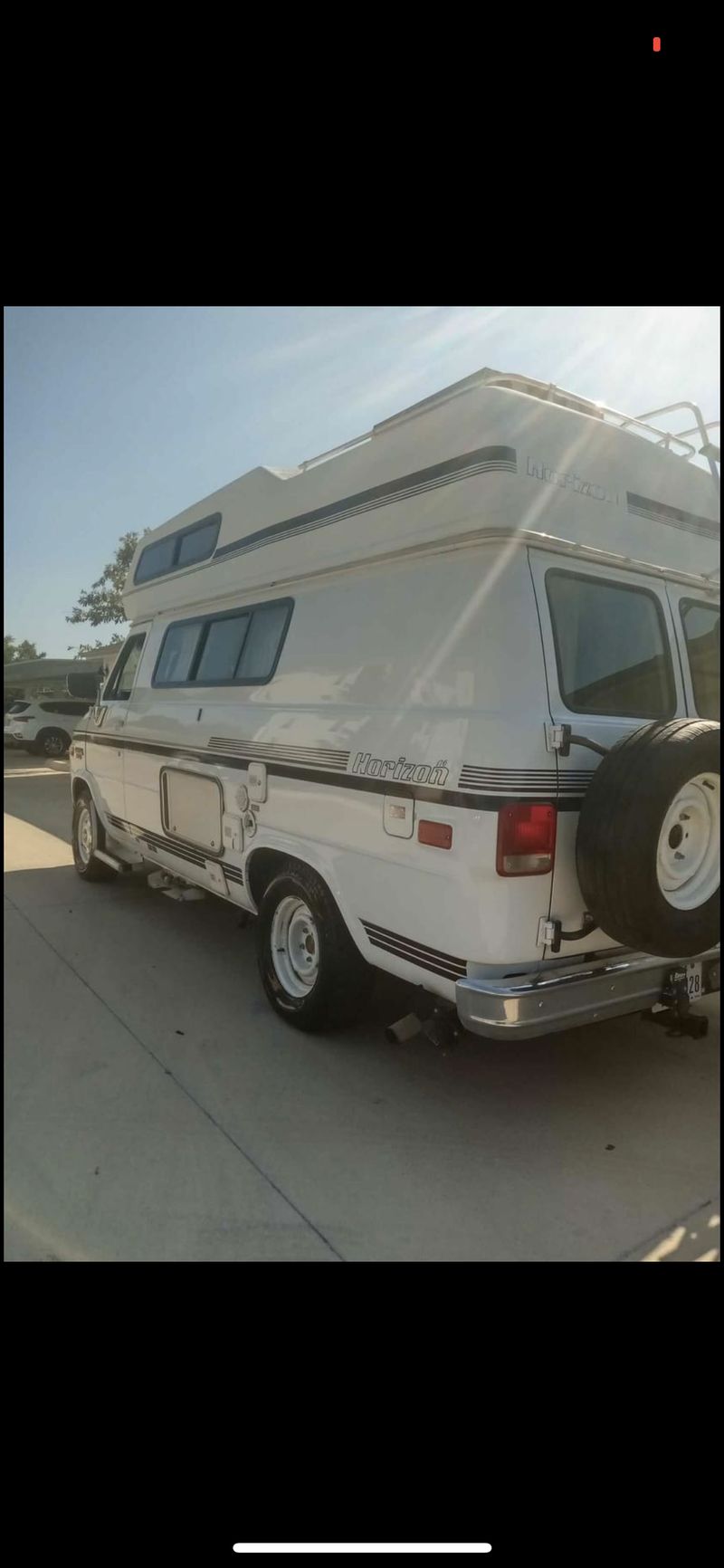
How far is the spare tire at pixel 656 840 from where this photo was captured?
2.66m

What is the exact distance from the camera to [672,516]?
356 centimetres

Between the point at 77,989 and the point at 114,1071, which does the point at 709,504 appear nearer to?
the point at 114,1071

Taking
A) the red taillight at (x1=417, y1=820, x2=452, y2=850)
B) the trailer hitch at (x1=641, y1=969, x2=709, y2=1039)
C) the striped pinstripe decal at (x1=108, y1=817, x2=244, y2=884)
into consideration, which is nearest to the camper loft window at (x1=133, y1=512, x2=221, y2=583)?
the striped pinstripe decal at (x1=108, y1=817, x2=244, y2=884)

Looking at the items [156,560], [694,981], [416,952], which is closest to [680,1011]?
[694,981]

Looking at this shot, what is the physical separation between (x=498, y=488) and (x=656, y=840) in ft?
4.41

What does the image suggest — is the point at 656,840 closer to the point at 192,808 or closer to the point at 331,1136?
the point at 331,1136

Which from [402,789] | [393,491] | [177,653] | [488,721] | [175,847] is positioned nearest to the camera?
[488,721]

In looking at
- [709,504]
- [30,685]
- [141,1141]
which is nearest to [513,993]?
[141,1141]

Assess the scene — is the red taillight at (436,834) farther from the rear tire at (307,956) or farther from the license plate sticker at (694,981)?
the license plate sticker at (694,981)

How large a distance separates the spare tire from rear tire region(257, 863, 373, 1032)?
124 centimetres

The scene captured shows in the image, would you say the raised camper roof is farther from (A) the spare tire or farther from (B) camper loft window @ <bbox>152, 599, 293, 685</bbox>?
(A) the spare tire

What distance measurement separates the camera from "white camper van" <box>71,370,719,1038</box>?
276 cm

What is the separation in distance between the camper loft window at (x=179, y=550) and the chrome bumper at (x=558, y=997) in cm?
336

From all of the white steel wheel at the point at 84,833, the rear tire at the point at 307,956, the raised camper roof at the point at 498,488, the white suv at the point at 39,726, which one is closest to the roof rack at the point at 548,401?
the raised camper roof at the point at 498,488
